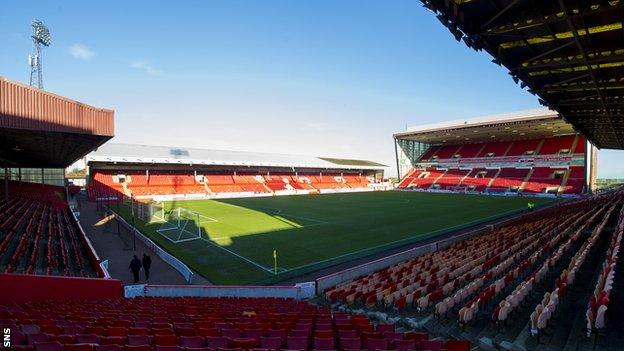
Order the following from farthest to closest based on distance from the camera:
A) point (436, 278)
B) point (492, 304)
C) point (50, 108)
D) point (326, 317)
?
point (50, 108)
point (436, 278)
point (492, 304)
point (326, 317)

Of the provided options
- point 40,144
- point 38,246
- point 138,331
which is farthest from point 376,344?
point 40,144

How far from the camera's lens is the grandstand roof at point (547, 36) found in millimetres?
9094

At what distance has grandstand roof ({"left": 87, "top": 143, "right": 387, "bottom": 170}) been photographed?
152 ft

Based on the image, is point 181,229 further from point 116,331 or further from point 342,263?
point 116,331

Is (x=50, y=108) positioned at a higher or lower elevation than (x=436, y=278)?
higher

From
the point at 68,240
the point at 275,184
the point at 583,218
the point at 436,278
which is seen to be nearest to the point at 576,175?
the point at 583,218

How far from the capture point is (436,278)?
11.0 m

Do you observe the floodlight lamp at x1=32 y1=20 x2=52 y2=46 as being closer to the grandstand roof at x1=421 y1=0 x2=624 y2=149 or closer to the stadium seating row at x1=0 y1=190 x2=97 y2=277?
the stadium seating row at x1=0 y1=190 x2=97 y2=277

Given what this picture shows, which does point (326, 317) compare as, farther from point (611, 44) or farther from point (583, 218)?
point (583, 218)

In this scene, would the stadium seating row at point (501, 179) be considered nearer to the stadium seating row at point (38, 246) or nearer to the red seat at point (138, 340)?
the stadium seating row at point (38, 246)

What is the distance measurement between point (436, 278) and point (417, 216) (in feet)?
70.4

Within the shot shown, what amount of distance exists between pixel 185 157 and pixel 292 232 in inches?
1378

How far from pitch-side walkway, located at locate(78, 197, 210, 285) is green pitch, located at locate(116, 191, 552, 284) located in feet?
3.40

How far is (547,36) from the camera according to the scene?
10.7 meters
